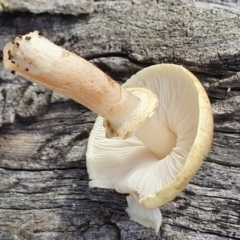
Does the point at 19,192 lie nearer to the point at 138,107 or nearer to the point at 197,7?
the point at 138,107

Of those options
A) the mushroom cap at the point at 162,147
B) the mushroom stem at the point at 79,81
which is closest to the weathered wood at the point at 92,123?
the mushroom cap at the point at 162,147

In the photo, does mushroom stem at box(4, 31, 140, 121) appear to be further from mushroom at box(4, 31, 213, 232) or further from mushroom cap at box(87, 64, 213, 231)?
mushroom cap at box(87, 64, 213, 231)

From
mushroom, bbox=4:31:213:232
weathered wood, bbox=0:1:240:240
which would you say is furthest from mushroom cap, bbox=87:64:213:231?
weathered wood, bbox=0:1:240:240

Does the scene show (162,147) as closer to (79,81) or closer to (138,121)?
(138,121)

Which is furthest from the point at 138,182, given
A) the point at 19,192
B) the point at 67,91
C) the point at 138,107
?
the point at 19,192

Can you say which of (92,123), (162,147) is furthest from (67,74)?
(92,123)

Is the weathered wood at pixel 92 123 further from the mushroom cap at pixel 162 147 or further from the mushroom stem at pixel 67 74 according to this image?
A: the mushroom stem at pixel 67 74
